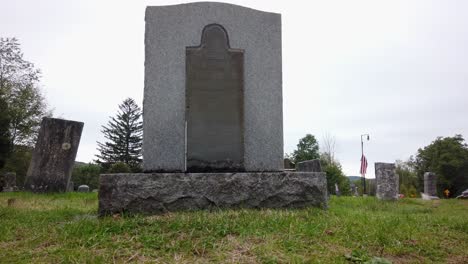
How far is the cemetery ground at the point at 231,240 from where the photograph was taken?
9.94 ft

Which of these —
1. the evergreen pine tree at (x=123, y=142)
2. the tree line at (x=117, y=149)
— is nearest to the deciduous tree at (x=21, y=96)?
the tree line at (x=117, y=149)

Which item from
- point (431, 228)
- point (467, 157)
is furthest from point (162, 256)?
point (467, 157)

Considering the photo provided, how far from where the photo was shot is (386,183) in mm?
13844

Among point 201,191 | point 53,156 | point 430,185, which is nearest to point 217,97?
point 201,191

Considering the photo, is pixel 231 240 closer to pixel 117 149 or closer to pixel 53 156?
pixel 53 156

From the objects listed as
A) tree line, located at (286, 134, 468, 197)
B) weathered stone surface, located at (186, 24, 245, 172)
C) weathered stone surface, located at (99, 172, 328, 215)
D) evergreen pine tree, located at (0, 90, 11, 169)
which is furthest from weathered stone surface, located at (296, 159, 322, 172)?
tree line, located at (286, 134, 468, 197)

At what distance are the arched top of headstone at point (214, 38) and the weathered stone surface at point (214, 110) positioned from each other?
4cm

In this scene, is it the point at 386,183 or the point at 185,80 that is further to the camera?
the point at 386,183

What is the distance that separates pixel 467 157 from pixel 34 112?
38.1 meters

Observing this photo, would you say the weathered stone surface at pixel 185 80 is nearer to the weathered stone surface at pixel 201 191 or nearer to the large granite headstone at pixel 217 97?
the large granite headstone at pixel 217 97

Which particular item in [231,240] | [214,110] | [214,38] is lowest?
[231,240]

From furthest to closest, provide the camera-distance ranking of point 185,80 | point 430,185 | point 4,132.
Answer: point 430,185
point 4,132
point 185,80

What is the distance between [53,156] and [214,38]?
691 centimetres

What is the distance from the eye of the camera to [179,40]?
582cm
